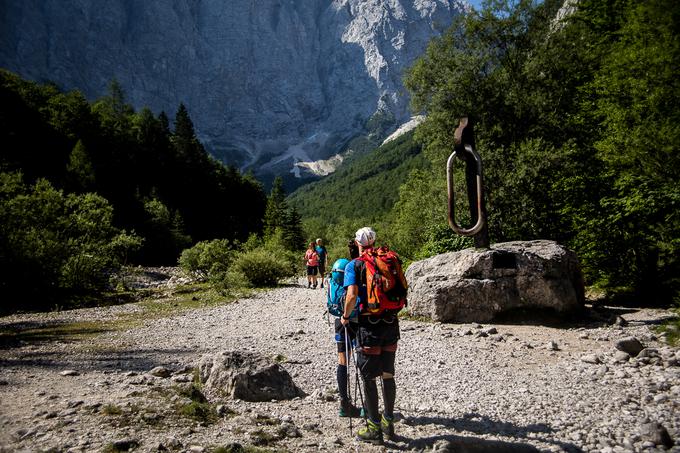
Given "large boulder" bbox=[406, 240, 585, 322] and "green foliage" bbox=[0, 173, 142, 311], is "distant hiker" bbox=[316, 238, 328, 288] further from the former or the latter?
"green foliage" bbox=[0, 173, 142, 311]

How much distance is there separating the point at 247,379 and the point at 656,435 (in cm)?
555

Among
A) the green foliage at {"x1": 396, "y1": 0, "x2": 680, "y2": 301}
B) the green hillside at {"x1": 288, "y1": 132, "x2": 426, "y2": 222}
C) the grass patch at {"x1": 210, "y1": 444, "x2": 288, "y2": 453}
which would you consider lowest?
the grass patch at {"x1": 210, "y1": 444, "x2": 288, "y2": 453}

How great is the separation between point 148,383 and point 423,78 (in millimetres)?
18968

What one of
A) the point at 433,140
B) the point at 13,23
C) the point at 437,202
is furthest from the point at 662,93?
the point at 13,23

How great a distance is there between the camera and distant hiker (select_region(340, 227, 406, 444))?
5.35m

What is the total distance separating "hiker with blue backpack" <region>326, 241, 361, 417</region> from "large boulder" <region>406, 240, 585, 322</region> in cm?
703

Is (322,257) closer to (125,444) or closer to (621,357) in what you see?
(621,357)

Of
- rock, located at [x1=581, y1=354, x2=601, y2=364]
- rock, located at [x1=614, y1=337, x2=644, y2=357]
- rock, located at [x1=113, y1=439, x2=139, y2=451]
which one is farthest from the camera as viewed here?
rock, located at [x1=614, y1=337, x2=644, y2=357]

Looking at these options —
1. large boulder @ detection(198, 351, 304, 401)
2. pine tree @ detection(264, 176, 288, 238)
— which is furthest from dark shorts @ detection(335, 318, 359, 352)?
pine tree @ detection(264, 176, 288, 238)

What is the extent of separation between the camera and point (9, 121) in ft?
182

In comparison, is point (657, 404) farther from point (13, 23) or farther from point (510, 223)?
point (13, 23)

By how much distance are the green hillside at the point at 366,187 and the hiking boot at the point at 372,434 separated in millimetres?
116141

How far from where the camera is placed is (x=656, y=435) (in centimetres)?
491

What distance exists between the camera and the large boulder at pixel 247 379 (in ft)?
21.6
